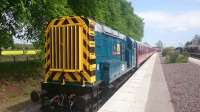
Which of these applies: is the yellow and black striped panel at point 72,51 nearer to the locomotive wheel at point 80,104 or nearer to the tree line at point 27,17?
the locomotive wheel at point 80,104

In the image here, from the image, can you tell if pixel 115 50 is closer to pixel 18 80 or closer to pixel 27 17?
pixel 27 17

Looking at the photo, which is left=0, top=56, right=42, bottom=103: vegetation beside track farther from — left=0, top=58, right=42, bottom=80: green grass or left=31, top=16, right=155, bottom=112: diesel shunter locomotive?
left=31, top=16, right=155, bottom=112: diesel shunter locomotive

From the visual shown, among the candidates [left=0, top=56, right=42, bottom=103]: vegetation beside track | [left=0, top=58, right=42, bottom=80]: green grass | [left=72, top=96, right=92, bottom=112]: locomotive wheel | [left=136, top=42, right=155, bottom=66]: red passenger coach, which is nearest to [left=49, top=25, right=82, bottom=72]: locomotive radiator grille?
[left=72, top=96, right=92, bottom=112]: locomotive wheel

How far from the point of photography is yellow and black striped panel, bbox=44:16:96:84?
36.1ft

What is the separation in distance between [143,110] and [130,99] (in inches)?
59.3

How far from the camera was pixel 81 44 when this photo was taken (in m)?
11.0

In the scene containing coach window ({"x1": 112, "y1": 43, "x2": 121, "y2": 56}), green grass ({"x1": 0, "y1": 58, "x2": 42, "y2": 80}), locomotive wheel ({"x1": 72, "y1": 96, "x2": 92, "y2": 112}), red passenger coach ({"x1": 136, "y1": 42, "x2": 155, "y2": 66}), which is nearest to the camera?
locomotive wheel ({"x1": 72, "y1": 96, "x2": 92, "y2": 112})

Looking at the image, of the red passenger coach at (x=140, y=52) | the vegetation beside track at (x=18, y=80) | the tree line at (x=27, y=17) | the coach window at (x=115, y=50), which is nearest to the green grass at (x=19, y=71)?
the vegetation beside track at (x=18, y=80)

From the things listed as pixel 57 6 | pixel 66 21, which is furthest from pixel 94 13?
pixel 66 21

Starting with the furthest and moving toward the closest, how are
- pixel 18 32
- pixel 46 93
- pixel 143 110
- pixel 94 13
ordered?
pixel 94 13, pixel 18 32, pixel 46 93, pixel 143 110

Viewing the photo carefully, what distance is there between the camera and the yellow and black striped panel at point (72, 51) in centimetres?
1101

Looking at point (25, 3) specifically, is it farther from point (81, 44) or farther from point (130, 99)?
point (130, 99)

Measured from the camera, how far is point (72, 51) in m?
11.1

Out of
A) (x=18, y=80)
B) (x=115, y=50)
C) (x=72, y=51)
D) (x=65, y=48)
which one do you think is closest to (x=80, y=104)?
(x=72, y=51)
